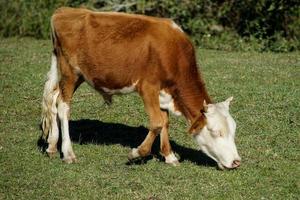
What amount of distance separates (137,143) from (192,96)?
1.68m

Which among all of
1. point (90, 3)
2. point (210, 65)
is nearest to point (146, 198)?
point (210, 65)

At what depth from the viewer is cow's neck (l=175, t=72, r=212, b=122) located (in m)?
8.37

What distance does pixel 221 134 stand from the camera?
809 cm

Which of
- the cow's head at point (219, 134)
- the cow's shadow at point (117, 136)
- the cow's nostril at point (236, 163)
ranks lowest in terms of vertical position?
the cow's shadow at point (117, 136)

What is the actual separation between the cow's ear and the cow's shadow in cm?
59

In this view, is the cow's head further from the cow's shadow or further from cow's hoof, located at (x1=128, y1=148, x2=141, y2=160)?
cow's hoof, located at (x1=128, y1=148, x2=141, y2=160)

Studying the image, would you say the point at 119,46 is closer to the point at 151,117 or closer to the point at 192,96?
the point at 151,117

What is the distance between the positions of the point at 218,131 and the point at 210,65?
286 inches

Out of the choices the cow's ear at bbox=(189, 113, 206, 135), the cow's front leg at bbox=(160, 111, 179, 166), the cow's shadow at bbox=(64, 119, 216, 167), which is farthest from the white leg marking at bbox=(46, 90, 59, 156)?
the cow's ear at bbox=(189, 113, 206, 135)

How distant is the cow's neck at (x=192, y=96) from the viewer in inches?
329

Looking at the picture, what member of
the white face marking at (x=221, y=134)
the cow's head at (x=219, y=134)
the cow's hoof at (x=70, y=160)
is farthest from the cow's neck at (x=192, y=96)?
the cow's hoof at (x=70, y=160)

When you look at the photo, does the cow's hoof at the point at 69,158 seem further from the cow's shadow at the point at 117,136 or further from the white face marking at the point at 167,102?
the white face marking at the point at 167,102

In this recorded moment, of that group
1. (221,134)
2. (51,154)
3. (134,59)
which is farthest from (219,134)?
(51,154)

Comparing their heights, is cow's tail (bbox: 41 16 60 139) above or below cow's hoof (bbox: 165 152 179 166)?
above
